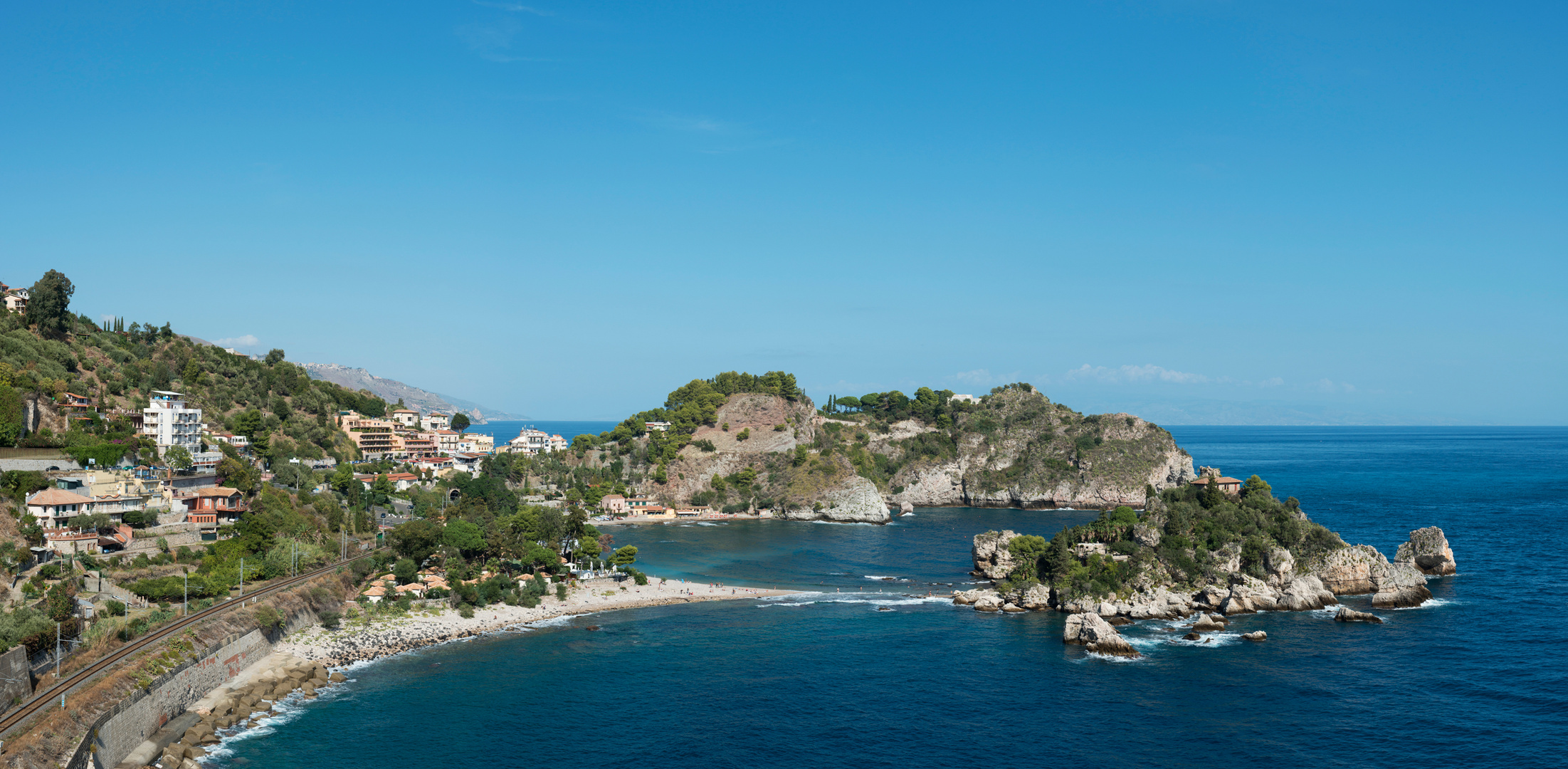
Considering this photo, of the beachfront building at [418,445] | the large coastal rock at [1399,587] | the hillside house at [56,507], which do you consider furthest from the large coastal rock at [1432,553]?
the beachfront building at [418,445]

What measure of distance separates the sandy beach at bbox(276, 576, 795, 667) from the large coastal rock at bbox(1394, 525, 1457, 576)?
59.0 meters

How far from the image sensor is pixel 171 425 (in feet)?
288

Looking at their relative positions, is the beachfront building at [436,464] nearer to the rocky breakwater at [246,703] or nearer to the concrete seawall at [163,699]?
the concrete seawall at [163,699]

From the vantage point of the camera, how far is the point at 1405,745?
43688 millimetres

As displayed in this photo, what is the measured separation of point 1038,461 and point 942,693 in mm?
108275

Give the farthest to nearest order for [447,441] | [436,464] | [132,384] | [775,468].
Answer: [447,441], [775,468], [436,464], [132,384]

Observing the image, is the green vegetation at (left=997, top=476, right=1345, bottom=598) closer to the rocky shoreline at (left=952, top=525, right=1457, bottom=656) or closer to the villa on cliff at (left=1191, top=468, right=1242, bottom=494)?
the rocky shoreline at (left=952, top=525, right=1457, bottom=656)

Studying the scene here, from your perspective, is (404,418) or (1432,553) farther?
(404,418)

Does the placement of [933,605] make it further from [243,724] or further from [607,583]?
[243,724]

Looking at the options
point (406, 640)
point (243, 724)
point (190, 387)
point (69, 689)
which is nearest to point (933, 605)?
point (406, 640)

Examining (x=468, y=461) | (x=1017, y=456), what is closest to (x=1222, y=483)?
(x=1017, y=456)

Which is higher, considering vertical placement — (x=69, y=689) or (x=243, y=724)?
(x=69, y=689)

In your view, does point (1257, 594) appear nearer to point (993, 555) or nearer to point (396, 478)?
point (993, 555)

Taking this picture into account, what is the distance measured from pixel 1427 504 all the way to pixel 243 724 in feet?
475
